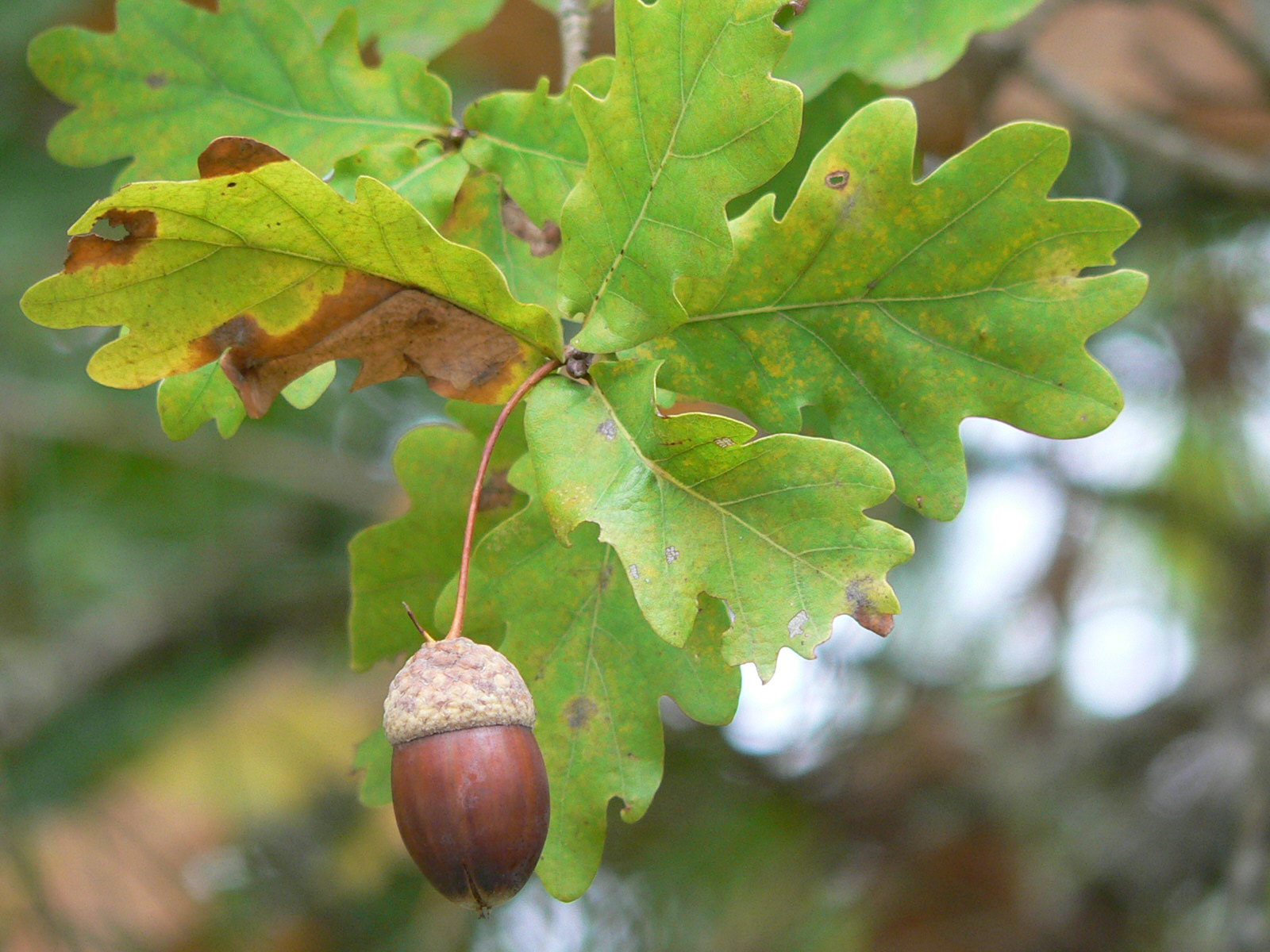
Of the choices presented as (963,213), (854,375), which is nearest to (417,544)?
(854,375)

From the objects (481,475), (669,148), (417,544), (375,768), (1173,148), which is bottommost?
(375,768)

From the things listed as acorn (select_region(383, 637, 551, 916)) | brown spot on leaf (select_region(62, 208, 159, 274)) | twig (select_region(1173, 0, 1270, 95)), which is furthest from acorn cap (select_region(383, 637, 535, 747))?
twig (select_region(1173, 0, 1270, 95))

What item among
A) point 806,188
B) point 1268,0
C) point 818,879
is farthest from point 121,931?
point 1268,0

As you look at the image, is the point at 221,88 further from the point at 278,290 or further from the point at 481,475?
the point at 481,475

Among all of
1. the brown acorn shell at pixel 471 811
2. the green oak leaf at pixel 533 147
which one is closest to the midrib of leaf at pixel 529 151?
the green oak leaf at pixel 533 147

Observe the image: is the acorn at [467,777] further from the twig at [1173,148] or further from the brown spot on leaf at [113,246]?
the twig at [1173,148]

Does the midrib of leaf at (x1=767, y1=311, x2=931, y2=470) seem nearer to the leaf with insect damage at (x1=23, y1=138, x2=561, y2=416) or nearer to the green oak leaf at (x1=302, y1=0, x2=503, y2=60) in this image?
the leaf with insect damage at (x1=23, y1=138, x2=561, y2=416)

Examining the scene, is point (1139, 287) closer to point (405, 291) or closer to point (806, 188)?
point (806, 188)
